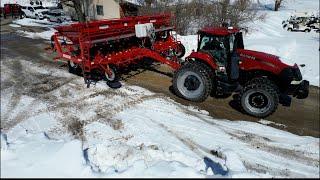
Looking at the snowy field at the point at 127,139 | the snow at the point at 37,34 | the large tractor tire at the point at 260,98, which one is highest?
the snow at the point at 37,34

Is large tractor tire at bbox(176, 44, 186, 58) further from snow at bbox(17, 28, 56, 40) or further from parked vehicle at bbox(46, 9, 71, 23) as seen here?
parked vehicle at bbox(46, 9, 71, 23)

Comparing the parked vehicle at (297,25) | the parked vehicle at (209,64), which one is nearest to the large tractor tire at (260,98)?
the parked vehicle at (209,64)

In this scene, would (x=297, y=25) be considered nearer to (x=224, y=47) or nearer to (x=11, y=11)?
(x=224, y=47)

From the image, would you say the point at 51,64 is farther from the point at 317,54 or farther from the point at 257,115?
the point at 317,54

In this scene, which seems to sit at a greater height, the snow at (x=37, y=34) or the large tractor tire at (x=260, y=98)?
the snow at (x=37, y=34)

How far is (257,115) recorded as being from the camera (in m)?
8.55

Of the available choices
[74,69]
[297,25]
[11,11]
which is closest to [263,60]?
[74,69]

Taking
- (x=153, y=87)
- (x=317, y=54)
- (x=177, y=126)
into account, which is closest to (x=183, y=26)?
(x=317, y=54)

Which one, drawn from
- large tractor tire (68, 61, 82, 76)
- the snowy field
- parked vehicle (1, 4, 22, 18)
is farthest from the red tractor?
parked vehicle (1, 4, 22, 18)

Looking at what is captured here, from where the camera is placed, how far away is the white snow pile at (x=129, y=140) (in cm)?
580

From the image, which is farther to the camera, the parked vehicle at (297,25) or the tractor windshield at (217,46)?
the parked vehicle at (297,25)

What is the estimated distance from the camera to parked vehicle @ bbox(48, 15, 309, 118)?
8.50 meters

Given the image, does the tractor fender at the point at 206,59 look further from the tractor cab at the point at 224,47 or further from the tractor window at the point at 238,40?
the tractor window at the point at 238,40

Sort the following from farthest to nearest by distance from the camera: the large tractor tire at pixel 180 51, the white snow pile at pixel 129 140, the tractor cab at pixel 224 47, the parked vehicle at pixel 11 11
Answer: the parked vehicle at pixel 11 11 → the large tractor tire at pixel 180 51 → the tractor cab at pixel 224 47 → the white snow pile at pixel 129 140
